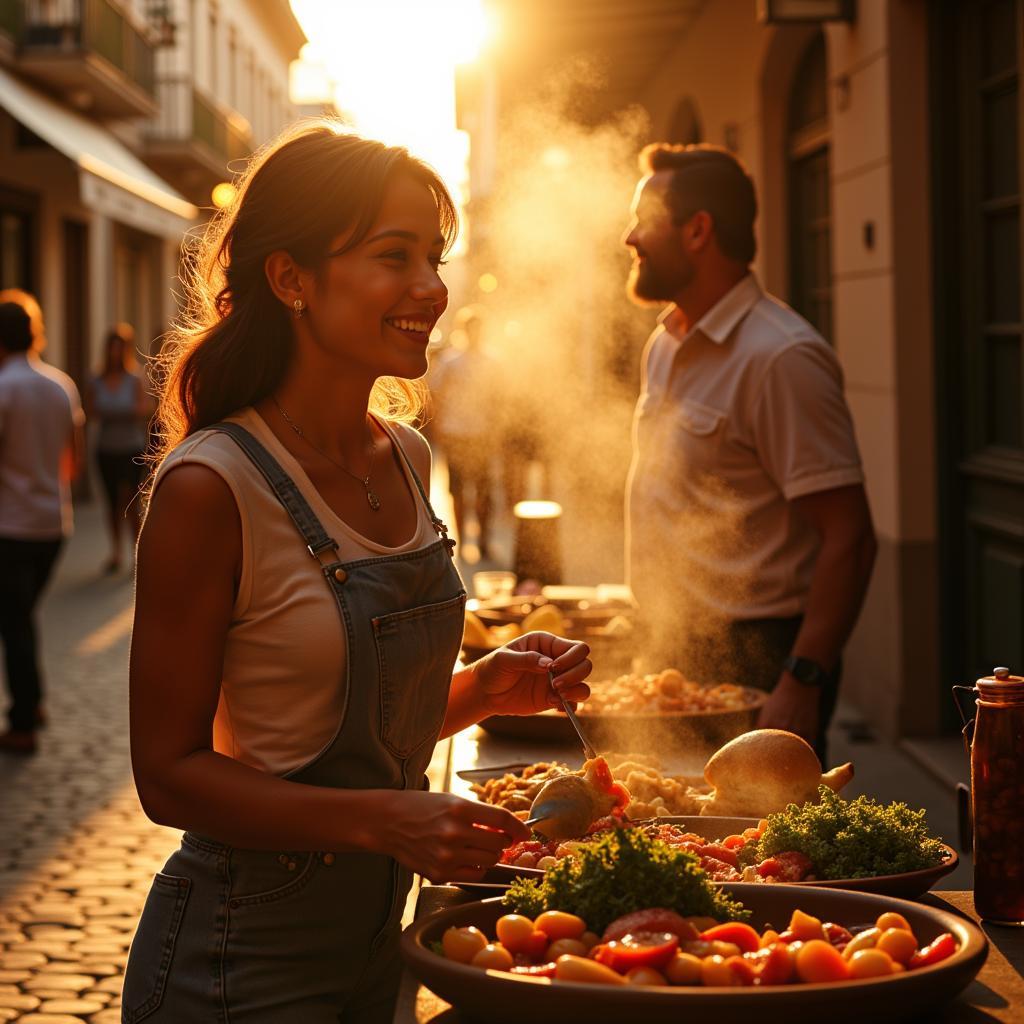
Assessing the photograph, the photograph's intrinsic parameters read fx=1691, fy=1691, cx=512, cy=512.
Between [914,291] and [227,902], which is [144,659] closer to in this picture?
[227,902]

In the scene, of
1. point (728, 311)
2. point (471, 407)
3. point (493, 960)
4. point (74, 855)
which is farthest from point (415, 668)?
point (471, 407)

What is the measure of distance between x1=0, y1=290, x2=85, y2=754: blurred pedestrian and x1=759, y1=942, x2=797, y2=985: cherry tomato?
6804 mm

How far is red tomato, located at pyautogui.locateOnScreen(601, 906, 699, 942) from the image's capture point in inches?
74.5

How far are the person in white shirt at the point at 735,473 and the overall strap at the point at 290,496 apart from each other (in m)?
1.84

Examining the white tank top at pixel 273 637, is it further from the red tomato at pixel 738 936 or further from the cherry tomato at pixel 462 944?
the red tomato at pixel 738 936

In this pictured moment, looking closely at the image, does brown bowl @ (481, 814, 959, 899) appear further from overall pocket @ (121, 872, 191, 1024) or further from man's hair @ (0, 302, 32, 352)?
man's hair @ (0, 302, 32, 352)

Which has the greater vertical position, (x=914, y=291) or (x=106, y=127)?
(x=106, y=127)

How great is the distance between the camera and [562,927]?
1.91m

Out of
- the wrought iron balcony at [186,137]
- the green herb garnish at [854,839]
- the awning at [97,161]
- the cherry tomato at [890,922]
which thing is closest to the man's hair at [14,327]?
the green herb garnish at [854,839]

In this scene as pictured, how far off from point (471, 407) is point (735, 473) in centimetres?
1109

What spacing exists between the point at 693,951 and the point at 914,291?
5.93 meters

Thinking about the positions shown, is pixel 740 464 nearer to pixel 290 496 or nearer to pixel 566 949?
pixel 290 496

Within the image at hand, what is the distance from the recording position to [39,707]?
8.32 m

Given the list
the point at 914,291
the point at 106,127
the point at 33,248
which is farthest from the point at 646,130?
the point at 106,127
